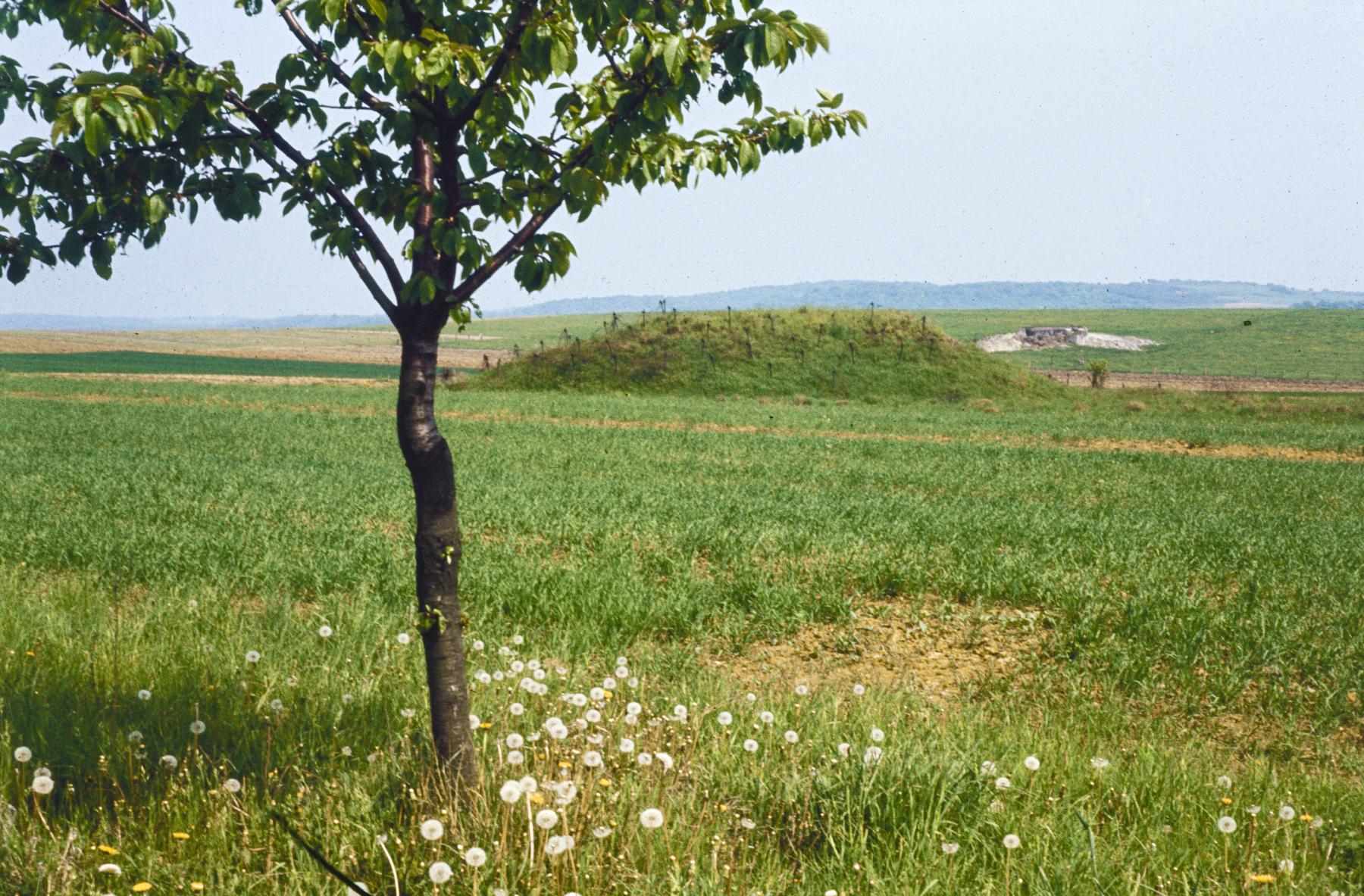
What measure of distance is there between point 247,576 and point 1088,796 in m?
7.64

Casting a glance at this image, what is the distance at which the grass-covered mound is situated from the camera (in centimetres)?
5091

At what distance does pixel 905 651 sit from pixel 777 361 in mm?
47178

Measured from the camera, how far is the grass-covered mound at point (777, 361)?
50.9m

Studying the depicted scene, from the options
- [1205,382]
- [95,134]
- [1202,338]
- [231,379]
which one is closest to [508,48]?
[95,134]

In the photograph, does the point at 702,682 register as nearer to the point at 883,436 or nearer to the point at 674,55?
the point at 674,55

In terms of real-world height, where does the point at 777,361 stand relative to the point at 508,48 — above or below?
below

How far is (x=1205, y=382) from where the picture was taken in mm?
71312

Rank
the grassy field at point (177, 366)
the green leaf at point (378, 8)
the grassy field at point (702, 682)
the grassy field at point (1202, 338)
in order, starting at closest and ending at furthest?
the green leaf at point (378, 8) < the grassy field at point (702, 682) < the grassy field at point (177, 366) < the grassy field at point (1202, 338)

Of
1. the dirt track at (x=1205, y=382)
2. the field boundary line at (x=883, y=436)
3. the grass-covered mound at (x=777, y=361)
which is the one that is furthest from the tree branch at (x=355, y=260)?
the dirt track at (x=1205, y=382)

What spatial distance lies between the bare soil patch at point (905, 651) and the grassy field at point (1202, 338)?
51437 mm

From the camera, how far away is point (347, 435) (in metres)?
24.7

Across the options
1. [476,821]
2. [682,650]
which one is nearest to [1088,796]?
[476,821]

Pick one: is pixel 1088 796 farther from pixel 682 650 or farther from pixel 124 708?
pixel 124 708

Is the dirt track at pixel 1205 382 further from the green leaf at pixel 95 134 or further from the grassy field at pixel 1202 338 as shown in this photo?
the green leaf at pixel 95 134
